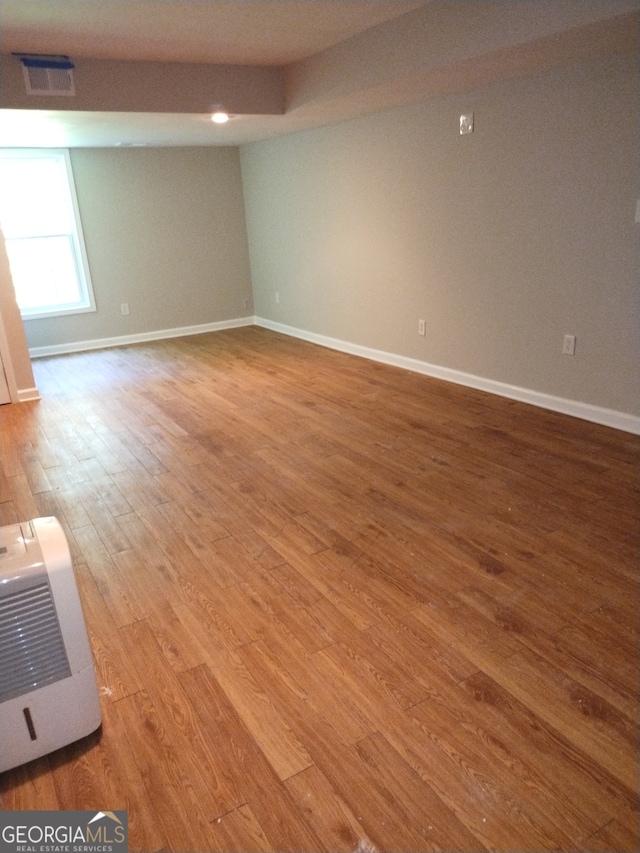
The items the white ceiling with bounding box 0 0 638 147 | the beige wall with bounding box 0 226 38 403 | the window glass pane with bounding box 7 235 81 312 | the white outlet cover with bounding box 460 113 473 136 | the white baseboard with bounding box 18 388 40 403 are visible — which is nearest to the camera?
the white ceiling with bounding box 0 0 638 147

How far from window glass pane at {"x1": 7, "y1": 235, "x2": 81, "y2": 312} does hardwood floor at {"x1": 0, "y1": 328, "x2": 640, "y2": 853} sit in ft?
9.75

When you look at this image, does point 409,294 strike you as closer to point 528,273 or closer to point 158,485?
point 528,273

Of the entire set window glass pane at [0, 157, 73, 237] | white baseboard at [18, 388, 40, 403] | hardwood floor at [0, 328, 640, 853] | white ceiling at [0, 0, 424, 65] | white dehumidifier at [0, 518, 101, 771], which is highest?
white ceiling at [0, 0, 424, 65]

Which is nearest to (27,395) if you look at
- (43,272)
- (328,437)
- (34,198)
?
(43,272)

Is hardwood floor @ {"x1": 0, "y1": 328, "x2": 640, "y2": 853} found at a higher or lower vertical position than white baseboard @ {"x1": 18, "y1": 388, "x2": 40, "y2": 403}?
lower

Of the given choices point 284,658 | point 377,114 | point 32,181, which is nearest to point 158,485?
point 284,658

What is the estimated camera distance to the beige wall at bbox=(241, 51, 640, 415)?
3.33m

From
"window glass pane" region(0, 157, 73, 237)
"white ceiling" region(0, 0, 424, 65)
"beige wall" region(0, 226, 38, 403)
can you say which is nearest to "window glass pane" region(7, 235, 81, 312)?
"window glass pane" region(0, 157, 73, 237)

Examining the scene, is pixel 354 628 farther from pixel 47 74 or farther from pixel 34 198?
pixel 34 198

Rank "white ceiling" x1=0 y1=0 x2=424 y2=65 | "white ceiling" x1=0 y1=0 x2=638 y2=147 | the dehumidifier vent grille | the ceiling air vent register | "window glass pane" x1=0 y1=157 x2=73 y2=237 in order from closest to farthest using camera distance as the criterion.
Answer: the dehumidifier vent grille, "white ceiling" x1=0 y1=0 x2=638 y2=147, "white ceiling" x1=0 y1=0 x2=424 y2=65, the ceiling air vent register, "window glass pane" x1=0 y1=157 x2=73 y2=237

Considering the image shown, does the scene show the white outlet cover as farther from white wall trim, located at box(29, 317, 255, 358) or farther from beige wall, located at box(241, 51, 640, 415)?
white wall trim, located at box(29, 317, 255, 358)

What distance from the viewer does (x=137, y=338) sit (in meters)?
6.91

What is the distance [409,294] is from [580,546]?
9.80 feet

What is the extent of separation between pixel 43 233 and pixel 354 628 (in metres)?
5.79
